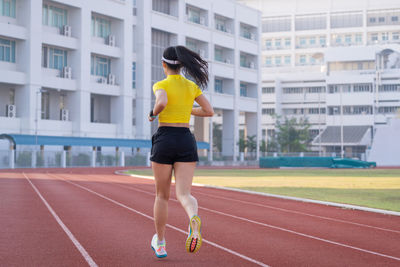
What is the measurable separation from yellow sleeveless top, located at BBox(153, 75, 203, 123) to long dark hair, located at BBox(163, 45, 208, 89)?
0.41ft

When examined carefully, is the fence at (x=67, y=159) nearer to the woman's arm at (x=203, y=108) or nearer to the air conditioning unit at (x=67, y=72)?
the air conditioning unit at (x=67, y=72)

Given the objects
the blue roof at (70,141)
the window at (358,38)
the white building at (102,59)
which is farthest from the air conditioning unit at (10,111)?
the window at (358,38)

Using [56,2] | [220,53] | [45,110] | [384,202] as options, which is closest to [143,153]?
[45,110]

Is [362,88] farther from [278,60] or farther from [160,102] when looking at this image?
[160,102]

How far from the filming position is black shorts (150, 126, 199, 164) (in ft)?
20.0

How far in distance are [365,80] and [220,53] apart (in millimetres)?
33369

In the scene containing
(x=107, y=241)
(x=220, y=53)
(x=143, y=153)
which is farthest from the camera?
(x=220, y=53)

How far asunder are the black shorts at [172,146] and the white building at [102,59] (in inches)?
1731

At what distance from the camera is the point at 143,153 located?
2355 inches

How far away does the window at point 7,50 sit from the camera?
50.3 metres

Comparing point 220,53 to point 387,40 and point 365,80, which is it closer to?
point 365,80

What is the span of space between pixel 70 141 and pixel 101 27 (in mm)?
13051

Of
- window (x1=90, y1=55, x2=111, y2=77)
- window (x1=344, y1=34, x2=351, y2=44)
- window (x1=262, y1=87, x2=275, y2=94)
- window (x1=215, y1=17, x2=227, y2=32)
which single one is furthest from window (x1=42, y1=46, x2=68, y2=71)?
window (x1=344, y1=34, x2=351, y2=44)

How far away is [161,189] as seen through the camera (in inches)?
247
